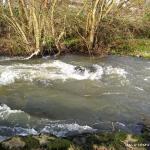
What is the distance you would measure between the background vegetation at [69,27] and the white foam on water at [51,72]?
1.89m

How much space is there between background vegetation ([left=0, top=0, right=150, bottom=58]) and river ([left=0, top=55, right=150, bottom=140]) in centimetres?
95

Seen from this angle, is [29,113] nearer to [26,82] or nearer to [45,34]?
[26,82]

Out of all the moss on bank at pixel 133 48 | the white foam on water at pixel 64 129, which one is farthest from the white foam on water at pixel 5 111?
the moss on bank at pixel 133 48

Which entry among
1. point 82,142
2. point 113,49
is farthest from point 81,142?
point 113,49

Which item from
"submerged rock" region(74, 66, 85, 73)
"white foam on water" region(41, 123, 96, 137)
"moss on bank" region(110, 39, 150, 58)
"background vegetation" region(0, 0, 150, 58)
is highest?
"background vegetation" region(0, 0, 150, 58)

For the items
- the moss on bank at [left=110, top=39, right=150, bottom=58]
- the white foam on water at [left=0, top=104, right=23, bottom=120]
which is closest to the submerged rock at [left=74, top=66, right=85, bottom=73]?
the moss on bank at [left=110, top=39, right=150, bottom=58]

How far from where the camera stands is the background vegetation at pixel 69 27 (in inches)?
686

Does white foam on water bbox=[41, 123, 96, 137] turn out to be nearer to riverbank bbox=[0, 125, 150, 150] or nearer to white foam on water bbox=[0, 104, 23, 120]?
riverbank bbox=[0, 125, 150, 150]

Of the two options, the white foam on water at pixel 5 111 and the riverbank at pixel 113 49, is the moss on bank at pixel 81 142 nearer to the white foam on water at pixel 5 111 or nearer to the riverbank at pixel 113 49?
the white foam on water at pixel 5 111

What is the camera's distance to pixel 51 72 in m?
14.8

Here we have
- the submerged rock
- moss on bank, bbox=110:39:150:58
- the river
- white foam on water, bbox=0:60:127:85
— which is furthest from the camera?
moss on bank, bbox=110:39:150:58

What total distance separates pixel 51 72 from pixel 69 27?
4558mm

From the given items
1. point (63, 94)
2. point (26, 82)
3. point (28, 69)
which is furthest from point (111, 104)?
point (28, 69)

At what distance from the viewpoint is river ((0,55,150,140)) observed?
32.2ft
